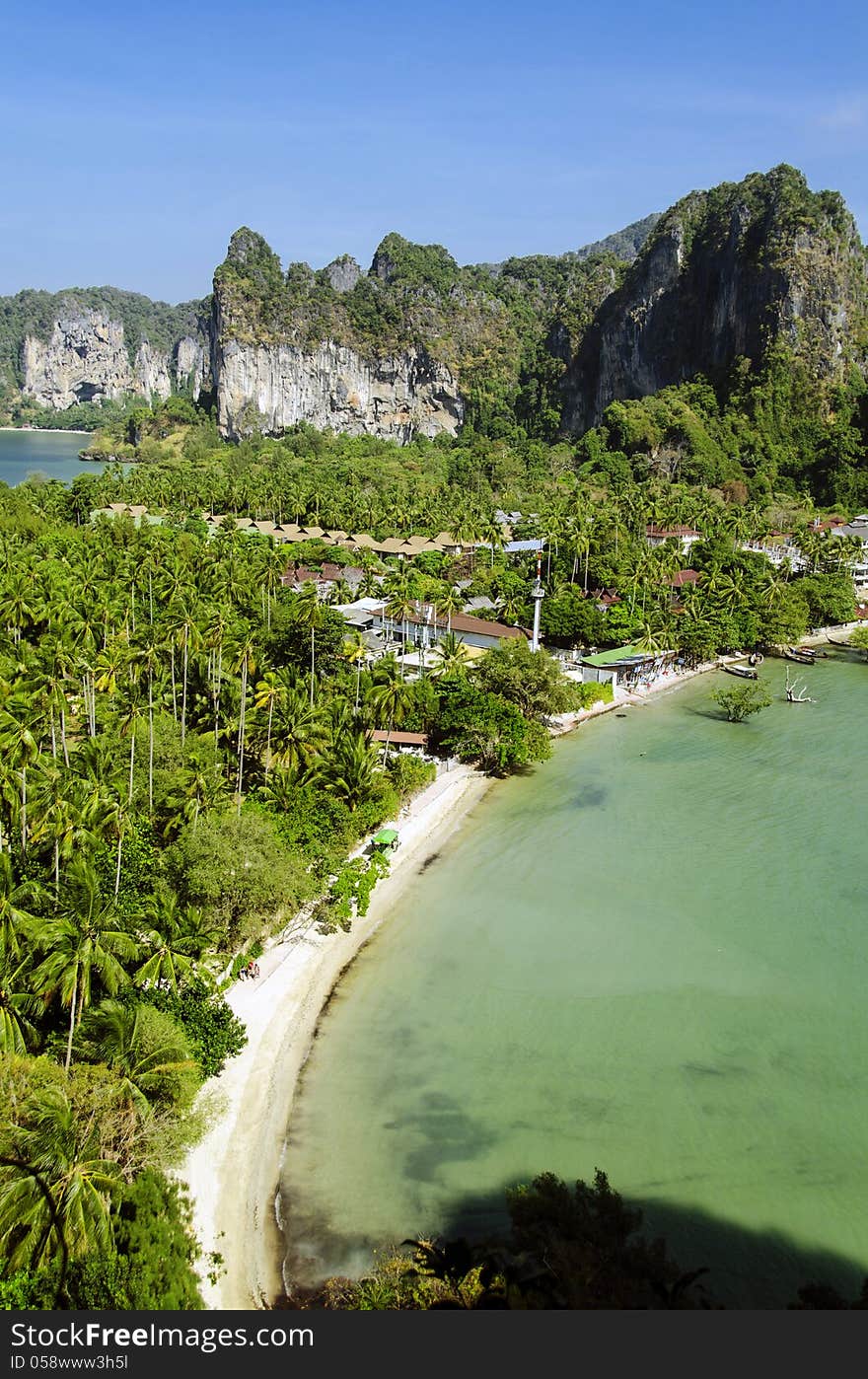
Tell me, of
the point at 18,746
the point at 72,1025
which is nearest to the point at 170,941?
the point at 72,1025

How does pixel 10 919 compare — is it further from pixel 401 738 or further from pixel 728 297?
pixel 728 297

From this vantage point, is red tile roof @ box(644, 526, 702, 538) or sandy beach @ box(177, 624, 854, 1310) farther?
red tile roof @ box(644, 526, 702, 538)

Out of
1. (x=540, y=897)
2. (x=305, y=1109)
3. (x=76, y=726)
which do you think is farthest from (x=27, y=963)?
(x=76, y=726)

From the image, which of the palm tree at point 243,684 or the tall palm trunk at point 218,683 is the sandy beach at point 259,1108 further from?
the tall palm trunk at point 218,683

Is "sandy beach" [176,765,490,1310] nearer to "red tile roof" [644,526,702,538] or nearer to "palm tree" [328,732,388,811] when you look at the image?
"palm tree" [328,732,388,811]

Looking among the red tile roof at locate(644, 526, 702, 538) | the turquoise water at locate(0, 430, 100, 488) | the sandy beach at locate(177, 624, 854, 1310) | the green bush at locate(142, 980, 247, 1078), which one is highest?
the turquoise water at locate(0, 430, 100, 488)

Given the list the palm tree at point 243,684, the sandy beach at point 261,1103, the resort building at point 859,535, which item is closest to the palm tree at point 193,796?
the palm tree at point 243,684

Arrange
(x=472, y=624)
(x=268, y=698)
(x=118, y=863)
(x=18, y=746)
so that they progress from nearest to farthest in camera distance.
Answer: (x=118, y=863), (x=18, y=746), (x=268, y=698), (x=472, y=624)

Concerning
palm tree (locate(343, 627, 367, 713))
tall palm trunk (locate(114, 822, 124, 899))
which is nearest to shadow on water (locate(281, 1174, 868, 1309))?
tall palm trunk (locate(114, 822, 124, 899))
